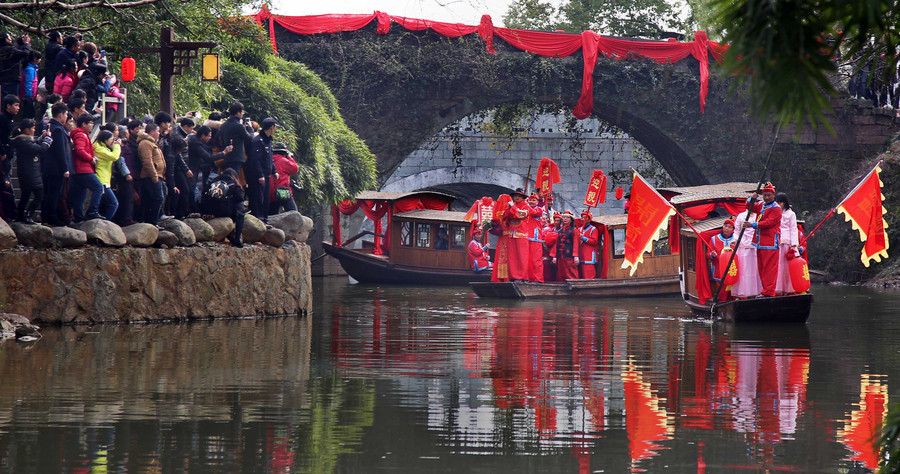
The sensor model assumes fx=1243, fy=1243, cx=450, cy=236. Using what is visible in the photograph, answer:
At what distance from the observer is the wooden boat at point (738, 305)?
15094 millimetres

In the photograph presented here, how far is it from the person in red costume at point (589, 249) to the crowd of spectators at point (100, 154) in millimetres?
8754

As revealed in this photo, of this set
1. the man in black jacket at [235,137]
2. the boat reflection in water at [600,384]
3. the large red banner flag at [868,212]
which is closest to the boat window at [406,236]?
the boat reflection in water at [600,384]

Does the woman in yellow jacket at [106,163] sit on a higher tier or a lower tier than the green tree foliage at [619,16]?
lower

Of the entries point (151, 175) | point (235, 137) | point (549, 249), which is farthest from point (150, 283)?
point (549, 249)

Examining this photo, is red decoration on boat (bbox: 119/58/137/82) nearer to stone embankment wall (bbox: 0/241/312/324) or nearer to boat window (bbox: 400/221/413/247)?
stone embankment wall (bbox: 0/241/312/324)

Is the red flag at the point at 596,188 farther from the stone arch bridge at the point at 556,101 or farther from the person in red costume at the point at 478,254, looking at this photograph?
the stone arch bridge at the point at 556,101

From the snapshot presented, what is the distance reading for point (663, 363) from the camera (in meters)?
10.7

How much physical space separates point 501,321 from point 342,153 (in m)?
11.8

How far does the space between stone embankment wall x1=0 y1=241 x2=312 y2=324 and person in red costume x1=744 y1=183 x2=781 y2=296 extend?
5593 mm

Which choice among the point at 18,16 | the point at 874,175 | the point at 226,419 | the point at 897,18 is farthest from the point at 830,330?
the point at 897,18

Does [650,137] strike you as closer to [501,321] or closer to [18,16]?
[501,321]

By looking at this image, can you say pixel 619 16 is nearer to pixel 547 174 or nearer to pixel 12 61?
pixel 547 174

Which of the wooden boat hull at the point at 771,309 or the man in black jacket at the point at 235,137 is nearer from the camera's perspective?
the man in black jacket at the point at 235,137

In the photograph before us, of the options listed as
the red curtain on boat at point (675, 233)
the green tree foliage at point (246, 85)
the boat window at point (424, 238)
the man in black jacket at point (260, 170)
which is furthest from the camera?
the boat window at point (424, 238)
